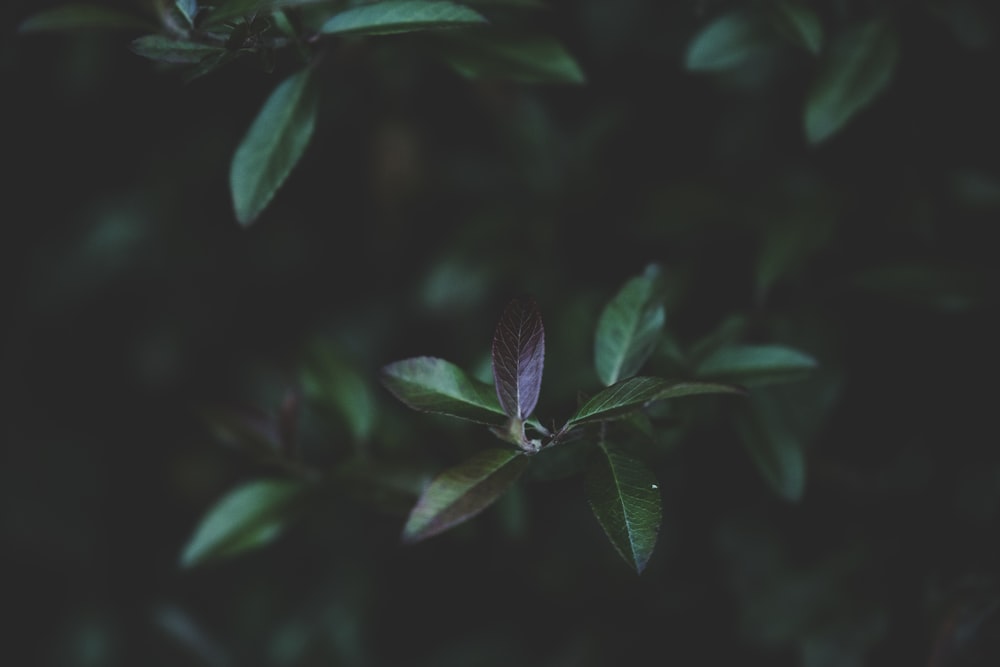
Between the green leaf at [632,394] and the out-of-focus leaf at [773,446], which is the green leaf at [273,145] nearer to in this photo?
the green leaf at [632,394]

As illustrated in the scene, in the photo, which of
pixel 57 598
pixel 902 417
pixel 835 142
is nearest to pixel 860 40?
pixel 835 142

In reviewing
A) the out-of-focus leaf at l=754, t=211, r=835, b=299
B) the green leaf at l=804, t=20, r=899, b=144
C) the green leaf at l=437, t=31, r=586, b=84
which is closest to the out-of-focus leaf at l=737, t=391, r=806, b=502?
the out-of-focus leaf at l=754, t=211, r=835, b=299

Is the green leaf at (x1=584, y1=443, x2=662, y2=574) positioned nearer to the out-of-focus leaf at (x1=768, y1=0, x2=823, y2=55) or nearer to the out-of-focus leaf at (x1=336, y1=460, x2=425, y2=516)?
the out-of-focus leaf at (x1=336, y1=460, x2=425, y2=516)

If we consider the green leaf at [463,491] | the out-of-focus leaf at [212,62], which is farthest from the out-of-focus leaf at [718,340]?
the out-of-focus leaf at [212,62]

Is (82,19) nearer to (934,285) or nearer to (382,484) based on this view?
(382,484)

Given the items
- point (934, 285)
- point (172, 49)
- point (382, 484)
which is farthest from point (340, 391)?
point (934, 285)

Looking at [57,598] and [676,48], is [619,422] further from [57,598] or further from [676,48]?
[57,598]
